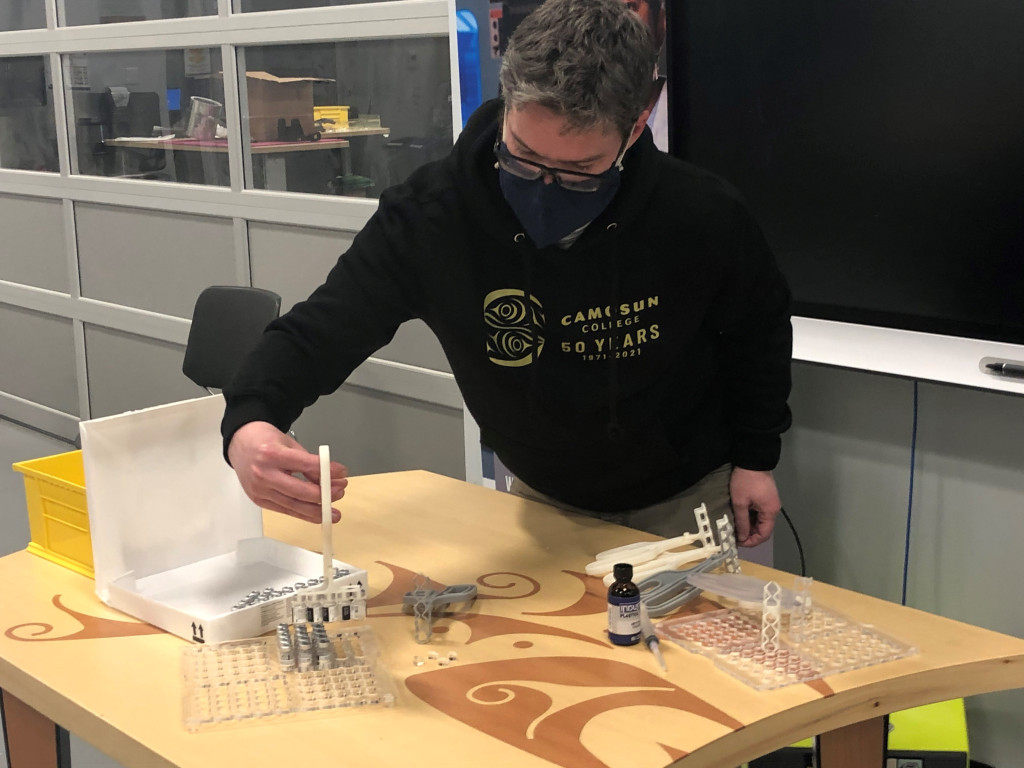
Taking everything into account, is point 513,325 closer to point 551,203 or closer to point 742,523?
point 551,203

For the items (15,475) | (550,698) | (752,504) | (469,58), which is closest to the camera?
(550,698)

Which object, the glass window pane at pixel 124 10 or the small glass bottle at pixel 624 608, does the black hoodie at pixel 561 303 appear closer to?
the small glass bottle at pixel 624 608

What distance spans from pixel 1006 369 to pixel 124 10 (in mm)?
3468

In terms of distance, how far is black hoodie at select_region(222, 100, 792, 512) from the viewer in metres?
1.52

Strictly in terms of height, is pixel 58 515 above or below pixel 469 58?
below

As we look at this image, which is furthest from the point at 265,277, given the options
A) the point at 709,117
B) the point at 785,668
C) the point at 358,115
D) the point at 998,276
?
the point at 785,668

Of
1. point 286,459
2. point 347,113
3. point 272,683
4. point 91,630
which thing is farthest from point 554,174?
point 347,113

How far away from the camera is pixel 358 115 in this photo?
10.7 feet

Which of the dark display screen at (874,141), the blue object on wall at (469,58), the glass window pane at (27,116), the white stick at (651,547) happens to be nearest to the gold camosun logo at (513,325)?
the white stick at (651,547)

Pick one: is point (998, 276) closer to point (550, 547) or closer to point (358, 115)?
point (550, 547)

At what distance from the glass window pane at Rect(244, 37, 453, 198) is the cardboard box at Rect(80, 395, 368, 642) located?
1.62 m

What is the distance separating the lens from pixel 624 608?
130 centimetres

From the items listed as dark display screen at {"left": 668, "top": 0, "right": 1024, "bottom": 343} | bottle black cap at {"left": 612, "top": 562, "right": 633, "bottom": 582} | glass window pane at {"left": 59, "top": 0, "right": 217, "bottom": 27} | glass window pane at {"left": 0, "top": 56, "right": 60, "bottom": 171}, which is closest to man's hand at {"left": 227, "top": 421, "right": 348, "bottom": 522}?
bottle black cap at {"left": 612, "top": 562, "right": 633, "bottom": 582}

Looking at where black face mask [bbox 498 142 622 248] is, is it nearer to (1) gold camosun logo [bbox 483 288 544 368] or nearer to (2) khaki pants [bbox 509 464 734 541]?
(1) gold camosun logo [bbox 483 288 544 368]
